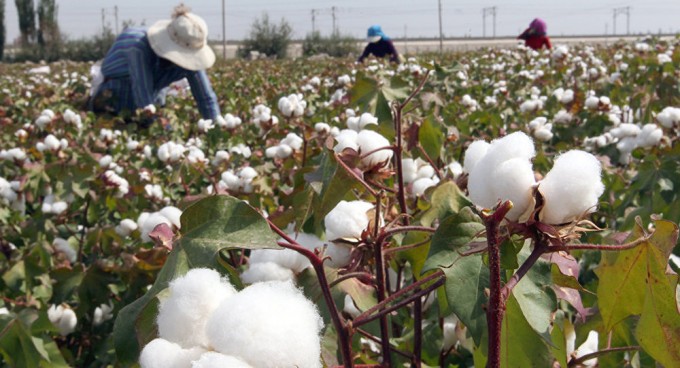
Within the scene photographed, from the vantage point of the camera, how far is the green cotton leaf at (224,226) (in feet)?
2.10

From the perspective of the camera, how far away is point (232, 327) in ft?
1.53

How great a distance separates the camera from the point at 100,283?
1.64 meters

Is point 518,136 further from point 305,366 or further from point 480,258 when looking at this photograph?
point 305,366

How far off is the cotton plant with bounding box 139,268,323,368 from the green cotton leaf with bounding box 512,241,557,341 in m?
0.22

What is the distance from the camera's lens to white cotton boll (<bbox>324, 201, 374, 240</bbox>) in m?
0.87

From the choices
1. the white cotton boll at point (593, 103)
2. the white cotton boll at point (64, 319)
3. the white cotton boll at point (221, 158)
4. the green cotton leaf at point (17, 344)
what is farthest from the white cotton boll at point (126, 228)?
the white cotton boll at point (593, 103)

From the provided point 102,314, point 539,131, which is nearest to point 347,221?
point 102,314

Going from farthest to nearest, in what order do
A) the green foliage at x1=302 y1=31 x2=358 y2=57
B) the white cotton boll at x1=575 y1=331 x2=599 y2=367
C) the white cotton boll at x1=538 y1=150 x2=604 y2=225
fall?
1. the green foliage at x1=302 y1=31 x2=358 y2=57
2. the white cotton boll at x1=575 y1=331 x2=599 y2=367
3. the white cotton boll at x1=538 y1=150 x2=604 y2=225

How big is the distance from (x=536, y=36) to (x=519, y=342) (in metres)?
9.37

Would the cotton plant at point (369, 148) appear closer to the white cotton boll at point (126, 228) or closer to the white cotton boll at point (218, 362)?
the white cotton boll at point (218, 362)

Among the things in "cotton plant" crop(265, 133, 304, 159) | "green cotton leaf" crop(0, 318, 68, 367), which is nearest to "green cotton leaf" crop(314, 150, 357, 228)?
"green cotton leaf" crop(0, 318, 68, 367)

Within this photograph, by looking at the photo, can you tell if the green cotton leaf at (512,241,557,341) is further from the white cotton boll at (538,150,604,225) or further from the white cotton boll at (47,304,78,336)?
the white cotton boll at (47,304,78,336)

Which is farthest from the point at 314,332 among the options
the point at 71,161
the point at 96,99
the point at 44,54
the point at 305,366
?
the point at 44,54

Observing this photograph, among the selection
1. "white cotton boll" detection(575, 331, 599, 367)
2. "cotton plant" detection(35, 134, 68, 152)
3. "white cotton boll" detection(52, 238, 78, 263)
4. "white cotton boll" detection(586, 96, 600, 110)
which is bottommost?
"white cotton boll" detection(52, 238, 78, 263)
